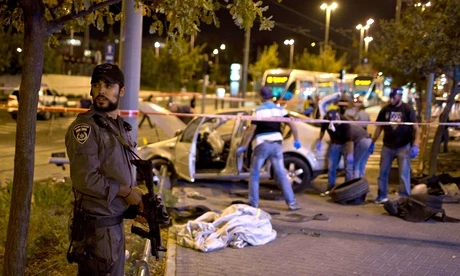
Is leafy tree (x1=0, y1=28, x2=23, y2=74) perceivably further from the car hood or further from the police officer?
the police officer

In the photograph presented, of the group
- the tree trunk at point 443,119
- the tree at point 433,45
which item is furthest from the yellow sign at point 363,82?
the tree trunk at point 443,119

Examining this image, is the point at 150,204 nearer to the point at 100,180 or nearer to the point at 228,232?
the point at 100,180

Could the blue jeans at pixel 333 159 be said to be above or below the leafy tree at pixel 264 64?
below

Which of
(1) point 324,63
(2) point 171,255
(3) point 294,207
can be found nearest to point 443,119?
(3) point 294,207

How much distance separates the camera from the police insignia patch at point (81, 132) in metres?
3.45

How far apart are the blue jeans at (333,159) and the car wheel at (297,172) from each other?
366 mm

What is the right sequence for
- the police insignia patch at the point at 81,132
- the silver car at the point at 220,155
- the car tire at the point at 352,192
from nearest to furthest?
the police insignia patch at the point at 81,132, the car tire at the point at 352,192, the silver car at the point at 220,155

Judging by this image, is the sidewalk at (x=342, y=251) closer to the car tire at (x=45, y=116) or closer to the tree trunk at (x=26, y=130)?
the tree trunk at (x=26, y=130)

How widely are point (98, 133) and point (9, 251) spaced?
1425 millimetres

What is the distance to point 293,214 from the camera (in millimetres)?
A: 8500

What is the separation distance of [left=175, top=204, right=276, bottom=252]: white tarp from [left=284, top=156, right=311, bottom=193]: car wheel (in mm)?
3194

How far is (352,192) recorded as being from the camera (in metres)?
9.17

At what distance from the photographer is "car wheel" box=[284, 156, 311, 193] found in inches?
404

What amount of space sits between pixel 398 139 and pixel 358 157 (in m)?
1.30
